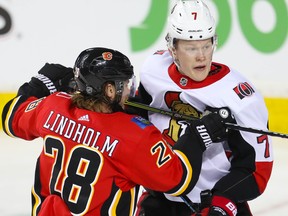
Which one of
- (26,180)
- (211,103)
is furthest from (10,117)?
(26,180)

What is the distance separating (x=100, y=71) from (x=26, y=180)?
1786 mm

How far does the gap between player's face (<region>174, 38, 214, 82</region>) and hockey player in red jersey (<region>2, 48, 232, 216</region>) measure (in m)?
0.21

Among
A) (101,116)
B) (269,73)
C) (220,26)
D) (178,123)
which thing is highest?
(101,116)

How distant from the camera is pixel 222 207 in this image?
2.29 meters

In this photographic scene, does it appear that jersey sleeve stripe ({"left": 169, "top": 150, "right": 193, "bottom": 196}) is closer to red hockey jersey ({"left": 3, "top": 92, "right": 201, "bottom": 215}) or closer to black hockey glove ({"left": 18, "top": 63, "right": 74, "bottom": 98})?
red hockey jersey ({"left": 3, "top": 92, "right": 201, "bottom": 215})

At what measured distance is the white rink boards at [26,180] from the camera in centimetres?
352

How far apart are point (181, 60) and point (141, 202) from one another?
51cm

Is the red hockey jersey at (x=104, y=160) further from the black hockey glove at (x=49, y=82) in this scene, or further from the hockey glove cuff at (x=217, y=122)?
the black hockey glove at (x=49, y=82)

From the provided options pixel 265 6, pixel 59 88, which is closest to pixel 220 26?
pixel 265 6

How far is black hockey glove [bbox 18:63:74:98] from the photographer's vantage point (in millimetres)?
2539

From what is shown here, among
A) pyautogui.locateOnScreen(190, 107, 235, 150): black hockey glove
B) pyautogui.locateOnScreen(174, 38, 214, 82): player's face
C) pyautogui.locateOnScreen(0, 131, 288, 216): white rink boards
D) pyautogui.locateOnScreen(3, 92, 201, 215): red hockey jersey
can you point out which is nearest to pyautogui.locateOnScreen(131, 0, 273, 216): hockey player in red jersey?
pyautogui.locateOnScreen(174, 38, 214, 82): player's face

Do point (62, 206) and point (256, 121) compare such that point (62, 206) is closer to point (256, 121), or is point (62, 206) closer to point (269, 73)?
point (256, 121)

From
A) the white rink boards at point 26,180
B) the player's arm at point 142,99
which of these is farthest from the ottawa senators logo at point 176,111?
the white rink boards at point 26,180

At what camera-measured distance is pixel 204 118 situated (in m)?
2.23
